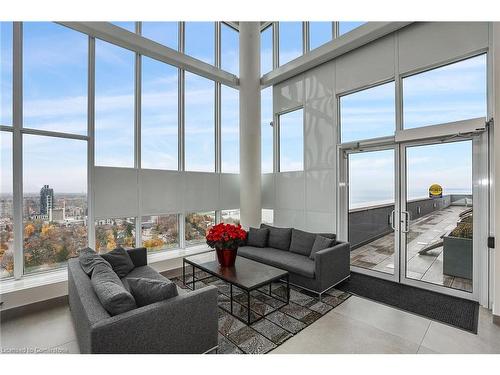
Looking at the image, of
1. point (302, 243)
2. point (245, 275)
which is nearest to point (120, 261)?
point (245, 275)

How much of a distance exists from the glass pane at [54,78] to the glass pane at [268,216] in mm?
3975

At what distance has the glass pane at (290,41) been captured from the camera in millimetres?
5184

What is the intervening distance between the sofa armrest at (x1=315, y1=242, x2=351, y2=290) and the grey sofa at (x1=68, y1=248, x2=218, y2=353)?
5.48ft

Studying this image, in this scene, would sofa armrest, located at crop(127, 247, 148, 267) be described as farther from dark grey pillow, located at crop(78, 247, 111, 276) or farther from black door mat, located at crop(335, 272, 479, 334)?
black door mat, located at crop(335, 272, 479, 334)

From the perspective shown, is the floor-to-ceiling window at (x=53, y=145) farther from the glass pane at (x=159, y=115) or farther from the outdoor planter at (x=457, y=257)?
the outdoor planter at (x=457, y=257)

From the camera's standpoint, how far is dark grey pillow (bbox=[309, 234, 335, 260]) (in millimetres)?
3604

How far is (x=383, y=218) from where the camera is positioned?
4.09m

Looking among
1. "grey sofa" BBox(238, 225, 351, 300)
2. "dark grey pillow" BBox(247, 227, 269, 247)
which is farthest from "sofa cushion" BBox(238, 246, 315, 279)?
"dark grey pillow" BBox(247, 227, 269, 247)

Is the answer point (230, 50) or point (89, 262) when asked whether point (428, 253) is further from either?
point (230, 50)

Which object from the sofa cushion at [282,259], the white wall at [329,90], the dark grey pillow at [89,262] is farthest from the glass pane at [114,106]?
the white wall at [329,90]

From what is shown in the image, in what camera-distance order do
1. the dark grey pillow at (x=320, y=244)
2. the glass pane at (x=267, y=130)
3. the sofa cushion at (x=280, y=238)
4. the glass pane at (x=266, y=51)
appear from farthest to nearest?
the glass pane at (x=267, y=130)
the glass pane at (x=266, y=51)
the sofa cushion at (x=280, y=238)
the dark grey pillow at (x=320, y=244)

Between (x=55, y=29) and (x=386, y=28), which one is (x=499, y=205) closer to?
(x=386, y=28)
